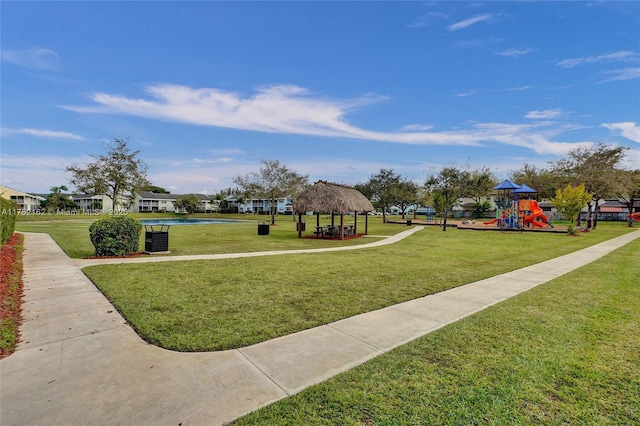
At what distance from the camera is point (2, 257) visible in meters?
8.73

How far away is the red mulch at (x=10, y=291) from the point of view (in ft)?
Answer: 14.8

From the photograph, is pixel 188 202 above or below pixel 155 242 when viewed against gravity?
above

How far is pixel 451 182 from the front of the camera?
Answer: 128ft

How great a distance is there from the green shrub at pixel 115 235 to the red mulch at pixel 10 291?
1939 millimetres

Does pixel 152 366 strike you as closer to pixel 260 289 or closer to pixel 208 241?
pixel 260 289

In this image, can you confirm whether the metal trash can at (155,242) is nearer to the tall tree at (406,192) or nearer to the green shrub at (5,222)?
the green shrub at (5,222)

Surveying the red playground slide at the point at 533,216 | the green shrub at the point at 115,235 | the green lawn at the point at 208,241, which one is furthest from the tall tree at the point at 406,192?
the green shrub at the point at 115,235

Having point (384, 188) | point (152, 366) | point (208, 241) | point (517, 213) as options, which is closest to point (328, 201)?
point (208, 241)

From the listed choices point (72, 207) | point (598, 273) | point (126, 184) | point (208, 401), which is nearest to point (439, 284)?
point (598, 273)

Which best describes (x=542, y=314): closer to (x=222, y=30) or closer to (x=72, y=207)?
(x=222, y=30)

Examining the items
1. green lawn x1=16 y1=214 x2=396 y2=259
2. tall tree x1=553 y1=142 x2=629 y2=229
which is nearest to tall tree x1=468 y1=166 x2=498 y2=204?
tall tree x1=553 y1=142 x2=629 y2=229

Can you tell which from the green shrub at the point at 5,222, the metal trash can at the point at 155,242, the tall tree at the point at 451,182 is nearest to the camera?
the green shrub at the point at 5,222

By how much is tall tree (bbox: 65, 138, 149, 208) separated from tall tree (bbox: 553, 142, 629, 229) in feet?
168

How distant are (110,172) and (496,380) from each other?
42265 mm
